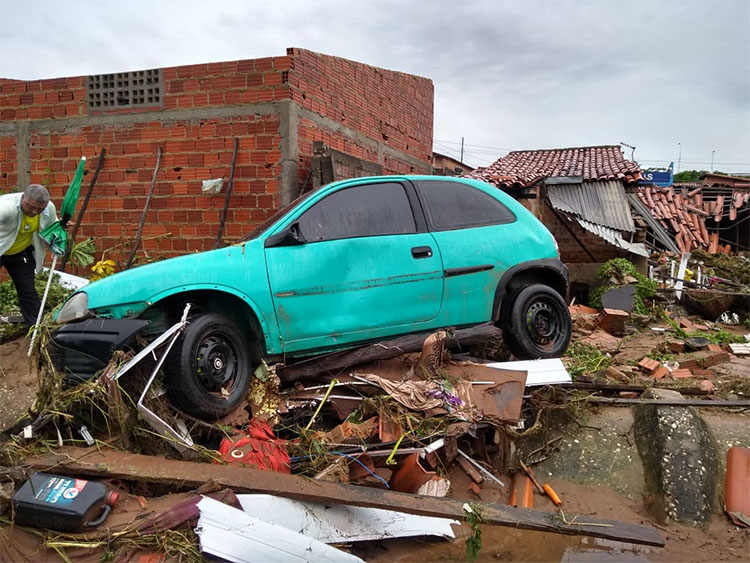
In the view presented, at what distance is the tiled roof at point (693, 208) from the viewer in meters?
17.8

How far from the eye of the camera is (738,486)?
371cm

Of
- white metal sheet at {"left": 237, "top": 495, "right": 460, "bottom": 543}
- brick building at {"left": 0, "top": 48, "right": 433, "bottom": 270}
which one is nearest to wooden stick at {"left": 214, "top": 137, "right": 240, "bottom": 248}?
brick building at {"left": 0, "top": 48, "right": 433, "bottom": 270}

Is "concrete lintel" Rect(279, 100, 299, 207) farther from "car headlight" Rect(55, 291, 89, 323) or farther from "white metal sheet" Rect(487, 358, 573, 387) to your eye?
"white metal sheet" Rect(487, 358, 573, 387)

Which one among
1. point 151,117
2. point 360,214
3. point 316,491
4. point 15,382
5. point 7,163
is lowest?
point 316,491

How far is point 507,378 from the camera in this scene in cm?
432

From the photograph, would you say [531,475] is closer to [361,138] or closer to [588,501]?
[588,501]

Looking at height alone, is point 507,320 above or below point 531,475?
above

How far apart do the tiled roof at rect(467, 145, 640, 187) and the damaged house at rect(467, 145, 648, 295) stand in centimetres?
3

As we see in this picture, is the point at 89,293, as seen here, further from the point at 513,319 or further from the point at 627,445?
the point at 627,445

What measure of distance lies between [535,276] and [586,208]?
9477 mm

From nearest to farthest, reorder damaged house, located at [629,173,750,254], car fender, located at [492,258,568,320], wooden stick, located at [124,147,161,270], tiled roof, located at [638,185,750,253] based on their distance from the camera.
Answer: car fender, located at [492,258,568,320], wooden stick, located at [124,147,161,270], damaged house, located at [629,173,750,254], tiled roof, located at [638,185,750,253]

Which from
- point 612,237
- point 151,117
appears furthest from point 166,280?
point 612,237

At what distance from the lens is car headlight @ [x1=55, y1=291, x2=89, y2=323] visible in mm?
3840

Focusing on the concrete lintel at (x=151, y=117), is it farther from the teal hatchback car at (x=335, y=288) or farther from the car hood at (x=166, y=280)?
the car hood at (x=166, y=280)
